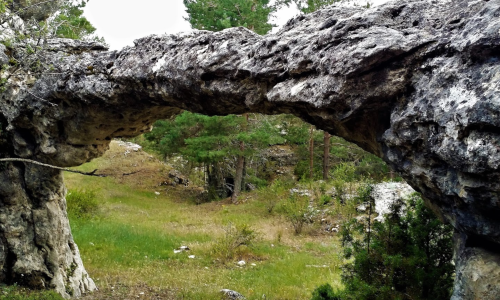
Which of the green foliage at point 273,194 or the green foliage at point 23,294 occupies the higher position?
the green foliage at point 273,194

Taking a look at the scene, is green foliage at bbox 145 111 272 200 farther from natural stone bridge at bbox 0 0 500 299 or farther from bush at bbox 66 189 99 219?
natural stone bridge at bbox 0 0 500 299

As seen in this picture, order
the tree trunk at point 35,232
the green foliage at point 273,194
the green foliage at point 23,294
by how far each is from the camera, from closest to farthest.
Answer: the green foliage at point 23,294 → the tree trunk at point 35,232 → the green foliage at point 273,194

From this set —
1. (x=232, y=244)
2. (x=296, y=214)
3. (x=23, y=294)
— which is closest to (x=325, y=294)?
(x=23, y=294)

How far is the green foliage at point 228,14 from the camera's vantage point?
2116 centimetres

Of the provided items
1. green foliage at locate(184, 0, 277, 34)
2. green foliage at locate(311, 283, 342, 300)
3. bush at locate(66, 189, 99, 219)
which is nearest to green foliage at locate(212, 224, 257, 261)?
green foliage at locate(311, 283, 342, 300)

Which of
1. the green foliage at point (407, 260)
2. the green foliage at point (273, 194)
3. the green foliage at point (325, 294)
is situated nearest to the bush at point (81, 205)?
the green foliage at point (273, 194)

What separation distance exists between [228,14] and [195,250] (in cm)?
1382

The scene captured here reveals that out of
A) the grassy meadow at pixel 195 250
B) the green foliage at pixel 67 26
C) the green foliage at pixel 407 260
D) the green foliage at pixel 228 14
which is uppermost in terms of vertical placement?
the green foliage at pixel 228 14

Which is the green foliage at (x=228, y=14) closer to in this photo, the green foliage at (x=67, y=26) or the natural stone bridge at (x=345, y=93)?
the green foliage at (x=67, y=26)

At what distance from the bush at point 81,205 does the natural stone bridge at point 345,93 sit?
982 cm

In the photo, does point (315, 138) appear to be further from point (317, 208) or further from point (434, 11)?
point (434, 11)

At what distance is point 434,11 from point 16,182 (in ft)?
27.7

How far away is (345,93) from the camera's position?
13.0ft

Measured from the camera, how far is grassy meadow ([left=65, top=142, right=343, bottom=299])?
33.8 ft
